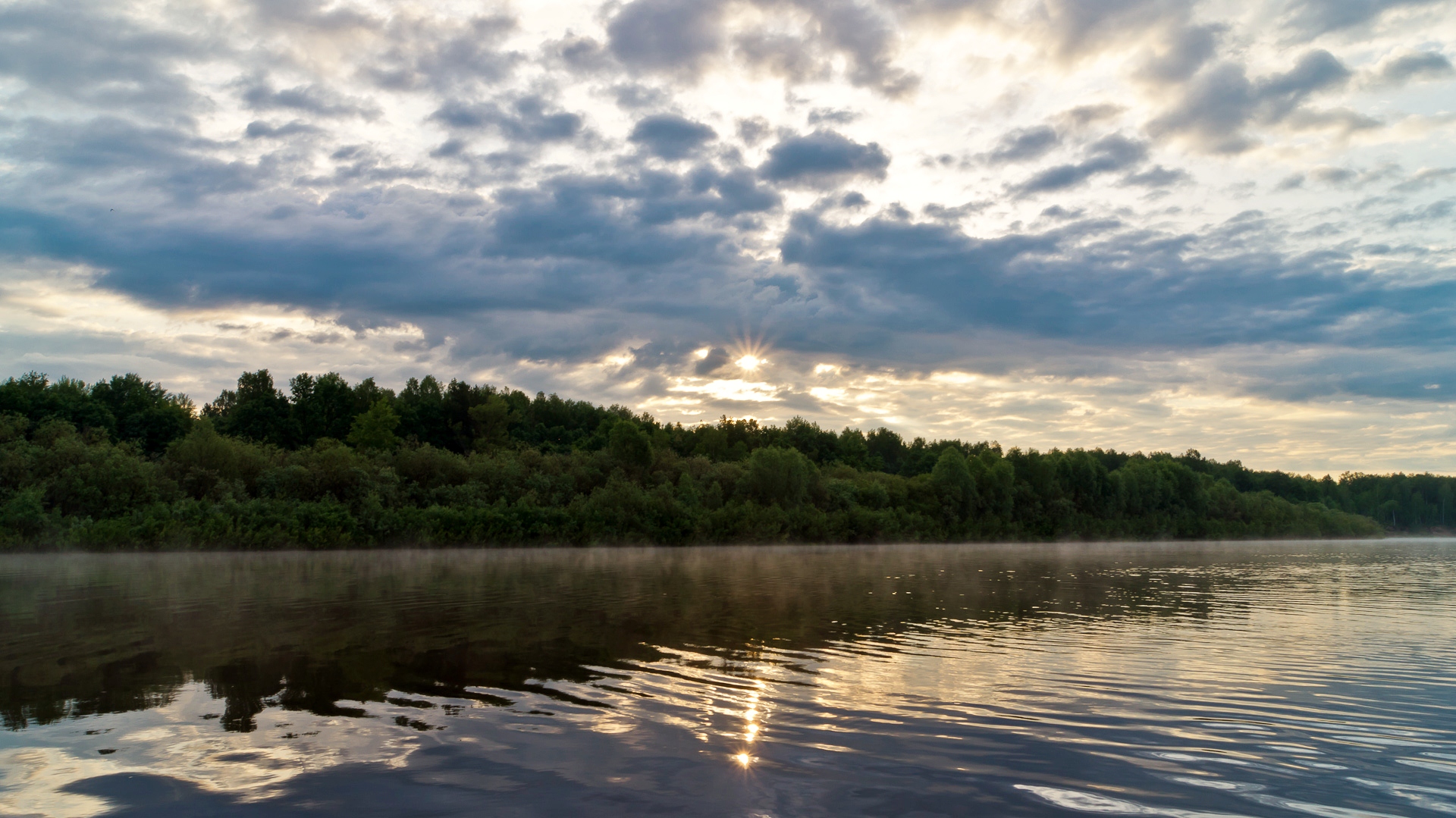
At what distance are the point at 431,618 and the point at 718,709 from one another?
1162 centimetres

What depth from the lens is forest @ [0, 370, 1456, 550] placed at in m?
54.2

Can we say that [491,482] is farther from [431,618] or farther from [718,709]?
[718,709]

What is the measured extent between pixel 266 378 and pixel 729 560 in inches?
2838

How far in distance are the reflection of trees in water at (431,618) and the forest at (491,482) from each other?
1434 cm

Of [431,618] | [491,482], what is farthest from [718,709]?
[491,482]

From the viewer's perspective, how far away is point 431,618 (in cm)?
1897

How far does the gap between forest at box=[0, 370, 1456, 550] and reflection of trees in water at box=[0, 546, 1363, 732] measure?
14.3m

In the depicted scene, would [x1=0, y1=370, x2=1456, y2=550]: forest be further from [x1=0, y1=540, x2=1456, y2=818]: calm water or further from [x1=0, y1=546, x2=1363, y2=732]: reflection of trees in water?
[x1=0, y1=540, x2=1456, y2=818]: calm water

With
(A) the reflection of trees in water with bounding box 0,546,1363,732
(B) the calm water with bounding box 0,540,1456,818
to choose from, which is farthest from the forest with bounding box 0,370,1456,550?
(B) the calm water with bounding box 0,540,1456,818

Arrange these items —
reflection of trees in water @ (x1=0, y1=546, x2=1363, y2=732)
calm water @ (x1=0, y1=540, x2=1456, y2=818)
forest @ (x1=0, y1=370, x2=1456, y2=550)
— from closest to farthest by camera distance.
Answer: calm water @ (x1=0, y1=540, x2=1456, y2=818), reflection of trees in water @ (x1=0, y1=546, x2=1363, y2=732), forest @ (x1=0, y1=370, x2=1456, y2=550)

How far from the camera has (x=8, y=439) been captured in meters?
56.2

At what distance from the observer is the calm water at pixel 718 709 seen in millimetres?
6699

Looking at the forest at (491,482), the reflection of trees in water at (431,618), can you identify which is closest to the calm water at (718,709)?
the reflection of trees in water at (431,618)

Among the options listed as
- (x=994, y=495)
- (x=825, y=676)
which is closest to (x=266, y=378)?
(x=994, y=495)
